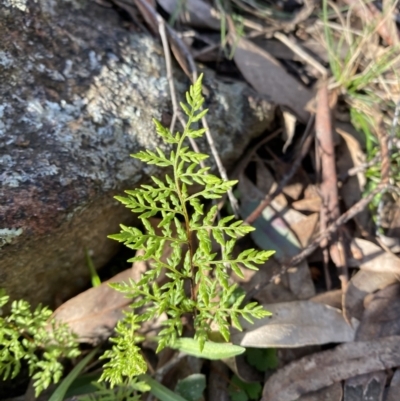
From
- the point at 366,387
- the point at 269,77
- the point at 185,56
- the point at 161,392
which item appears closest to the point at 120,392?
the point at 161,392

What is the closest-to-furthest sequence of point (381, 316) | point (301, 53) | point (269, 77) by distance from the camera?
point (381, 316) → point (269, 77) → point (301, 53)

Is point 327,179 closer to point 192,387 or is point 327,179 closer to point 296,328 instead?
point 296,328

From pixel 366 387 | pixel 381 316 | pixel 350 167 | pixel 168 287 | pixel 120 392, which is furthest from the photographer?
pixel 350 167

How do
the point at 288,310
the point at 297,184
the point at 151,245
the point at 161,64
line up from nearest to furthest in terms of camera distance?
the point at 151,245 < the point at 288,310 < the point at 161,64 < the point at 297,184

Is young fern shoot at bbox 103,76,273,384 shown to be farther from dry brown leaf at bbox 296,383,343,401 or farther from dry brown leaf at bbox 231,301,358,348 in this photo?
dry brown leaf at bbox 296,383,343,401

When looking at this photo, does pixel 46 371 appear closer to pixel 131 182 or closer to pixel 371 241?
pixel 131 182

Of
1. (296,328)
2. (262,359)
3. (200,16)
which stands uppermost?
(200,16)

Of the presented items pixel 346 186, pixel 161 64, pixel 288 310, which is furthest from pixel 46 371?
pixel 346 186
